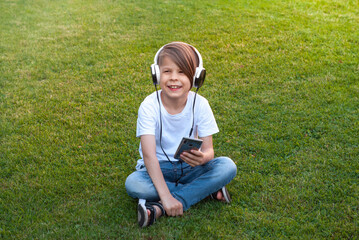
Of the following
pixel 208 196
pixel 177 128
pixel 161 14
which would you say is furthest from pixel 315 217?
pixel 161 14

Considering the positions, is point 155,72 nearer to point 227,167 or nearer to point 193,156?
point 193,156

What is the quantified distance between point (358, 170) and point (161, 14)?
6207 mm

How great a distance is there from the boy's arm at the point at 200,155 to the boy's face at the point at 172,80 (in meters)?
0.47

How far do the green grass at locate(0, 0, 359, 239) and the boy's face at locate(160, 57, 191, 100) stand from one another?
3.26 feet

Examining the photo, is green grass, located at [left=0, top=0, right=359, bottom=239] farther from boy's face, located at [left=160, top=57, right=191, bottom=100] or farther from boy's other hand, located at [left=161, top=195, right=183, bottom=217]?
boy's face, located at [left=160, top=57, right=191, bottom=100]

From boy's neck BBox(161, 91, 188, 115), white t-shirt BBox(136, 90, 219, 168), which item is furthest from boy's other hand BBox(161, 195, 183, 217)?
boy's neck BBox(161, 91, 188, 115)

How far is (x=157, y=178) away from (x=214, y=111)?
207 cm

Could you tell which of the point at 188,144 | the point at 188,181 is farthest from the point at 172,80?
the point at 188,181

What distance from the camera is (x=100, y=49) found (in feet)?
23.0

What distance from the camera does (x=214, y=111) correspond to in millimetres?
4965

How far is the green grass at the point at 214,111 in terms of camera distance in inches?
124

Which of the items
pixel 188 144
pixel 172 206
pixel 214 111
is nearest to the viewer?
pixel 188 144

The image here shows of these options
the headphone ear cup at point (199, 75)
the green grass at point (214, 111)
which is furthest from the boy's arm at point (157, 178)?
the headphone ear cup at point (199, 75)

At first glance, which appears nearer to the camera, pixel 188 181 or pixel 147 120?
pixel 147 120
